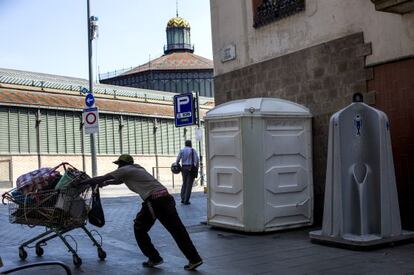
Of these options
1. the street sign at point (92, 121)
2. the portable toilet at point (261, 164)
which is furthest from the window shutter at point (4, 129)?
the portable toilet at point (261, 164)

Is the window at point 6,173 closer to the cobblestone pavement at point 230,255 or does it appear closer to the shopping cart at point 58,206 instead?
the cobblestone pavement at point 230,255

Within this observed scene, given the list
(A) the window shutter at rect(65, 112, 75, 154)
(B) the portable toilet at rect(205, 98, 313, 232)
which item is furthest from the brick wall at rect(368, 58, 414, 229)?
(A) the window shutter at rect(65, 112, 75, 154)

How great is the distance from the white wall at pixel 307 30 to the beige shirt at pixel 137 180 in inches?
172

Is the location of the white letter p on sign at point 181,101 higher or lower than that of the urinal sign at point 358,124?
higher

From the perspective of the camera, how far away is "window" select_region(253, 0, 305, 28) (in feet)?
36.5

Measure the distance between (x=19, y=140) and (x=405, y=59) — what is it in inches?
1147

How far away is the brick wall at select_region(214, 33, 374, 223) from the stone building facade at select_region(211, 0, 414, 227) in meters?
0.02

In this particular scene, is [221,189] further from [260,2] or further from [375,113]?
[260,2]

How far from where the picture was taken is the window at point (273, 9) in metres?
11.1

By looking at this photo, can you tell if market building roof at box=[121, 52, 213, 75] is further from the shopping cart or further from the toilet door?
the shopping cart

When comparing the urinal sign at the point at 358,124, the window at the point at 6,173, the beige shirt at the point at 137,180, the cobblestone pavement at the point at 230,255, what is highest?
the urinal sign at the point at 358,124

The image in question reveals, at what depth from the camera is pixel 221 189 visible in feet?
33.5

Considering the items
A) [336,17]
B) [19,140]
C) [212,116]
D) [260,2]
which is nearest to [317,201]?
[212,116]

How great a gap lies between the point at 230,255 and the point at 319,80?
4.08 m
